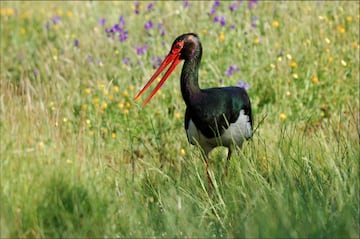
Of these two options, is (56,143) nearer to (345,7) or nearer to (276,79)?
(276,79)

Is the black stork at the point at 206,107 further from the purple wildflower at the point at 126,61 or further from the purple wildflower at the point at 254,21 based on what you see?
the purple wildflower at the point at 254,21

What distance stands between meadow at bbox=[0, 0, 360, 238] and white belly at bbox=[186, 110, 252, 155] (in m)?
0.13

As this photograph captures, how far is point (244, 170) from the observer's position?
12.4ft

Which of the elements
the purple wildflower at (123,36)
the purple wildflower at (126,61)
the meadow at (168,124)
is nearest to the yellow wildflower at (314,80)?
the meadow at (168,124)

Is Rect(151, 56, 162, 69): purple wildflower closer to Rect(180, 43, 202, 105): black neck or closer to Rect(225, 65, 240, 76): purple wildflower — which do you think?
Rect(225, 65, 240, 76): purple wildflower

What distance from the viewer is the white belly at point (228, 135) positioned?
4836 mm

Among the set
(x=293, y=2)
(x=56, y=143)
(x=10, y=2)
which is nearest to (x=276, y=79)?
(x=293, y=2)

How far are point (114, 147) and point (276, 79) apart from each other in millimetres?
1528

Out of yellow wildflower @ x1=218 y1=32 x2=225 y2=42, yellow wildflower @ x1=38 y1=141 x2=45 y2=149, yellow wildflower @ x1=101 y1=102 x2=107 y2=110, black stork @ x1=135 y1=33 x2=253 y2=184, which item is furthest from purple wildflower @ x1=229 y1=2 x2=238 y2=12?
yellow wildflower @ x1=38 y1=141 x2=45 y2=149

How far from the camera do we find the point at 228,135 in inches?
191

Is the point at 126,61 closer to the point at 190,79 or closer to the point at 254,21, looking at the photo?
the point at 254,21

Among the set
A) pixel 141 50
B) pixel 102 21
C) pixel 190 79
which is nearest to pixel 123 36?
pixel 141 50

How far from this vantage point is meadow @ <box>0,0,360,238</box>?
346 cm

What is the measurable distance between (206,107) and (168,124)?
1123 mm
